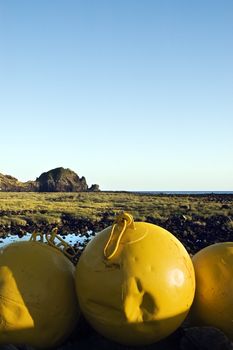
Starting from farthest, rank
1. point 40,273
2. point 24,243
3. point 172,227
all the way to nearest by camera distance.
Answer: point 172,227, point 24,243, point 40,273

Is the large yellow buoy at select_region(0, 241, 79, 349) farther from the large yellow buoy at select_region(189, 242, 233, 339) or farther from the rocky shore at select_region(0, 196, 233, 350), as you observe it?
the large yellow buoy at select_region(189, 242, 233, 339)

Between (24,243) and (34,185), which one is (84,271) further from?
(34,185)

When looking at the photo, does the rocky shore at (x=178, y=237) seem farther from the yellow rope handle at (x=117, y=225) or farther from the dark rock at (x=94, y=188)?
the dark rock at (x=94, y=188)

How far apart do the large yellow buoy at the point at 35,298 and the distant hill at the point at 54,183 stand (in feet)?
421

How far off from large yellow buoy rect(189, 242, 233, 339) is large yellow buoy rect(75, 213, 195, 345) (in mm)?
299

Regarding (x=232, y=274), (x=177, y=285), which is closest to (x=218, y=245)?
(x=232, y=274)

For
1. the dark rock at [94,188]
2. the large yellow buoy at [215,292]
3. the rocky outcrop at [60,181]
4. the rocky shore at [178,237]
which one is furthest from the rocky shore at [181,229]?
the dark rock at [94,188]

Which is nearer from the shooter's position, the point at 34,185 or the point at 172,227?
the point at 172,227

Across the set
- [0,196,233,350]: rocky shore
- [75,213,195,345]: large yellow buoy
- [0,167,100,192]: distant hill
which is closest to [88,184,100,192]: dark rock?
[0,167,100,192]: distant hill

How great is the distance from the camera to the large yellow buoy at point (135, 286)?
4906 millimetres

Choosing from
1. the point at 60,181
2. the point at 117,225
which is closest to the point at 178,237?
the point at 117,225

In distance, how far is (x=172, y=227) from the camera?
2745 cm

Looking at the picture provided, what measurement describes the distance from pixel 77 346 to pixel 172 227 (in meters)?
22.4

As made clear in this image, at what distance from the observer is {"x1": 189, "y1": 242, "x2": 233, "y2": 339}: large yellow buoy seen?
17.7 feet
